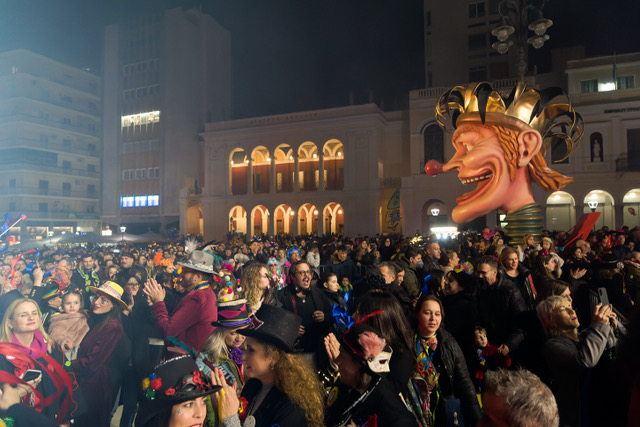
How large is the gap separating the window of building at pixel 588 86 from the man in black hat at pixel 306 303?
34606 millimetres

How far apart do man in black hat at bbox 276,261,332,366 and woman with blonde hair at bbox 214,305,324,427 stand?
194 cm

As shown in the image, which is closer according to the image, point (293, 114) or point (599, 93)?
point (599, 93)

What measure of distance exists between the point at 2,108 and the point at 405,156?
40.4m

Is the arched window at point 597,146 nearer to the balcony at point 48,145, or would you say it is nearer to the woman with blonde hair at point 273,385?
the woman with blonde hair at point 273,385

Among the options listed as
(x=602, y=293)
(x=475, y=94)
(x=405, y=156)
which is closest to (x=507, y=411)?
(x=602, y=293)

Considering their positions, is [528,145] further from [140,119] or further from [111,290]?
[140,119]

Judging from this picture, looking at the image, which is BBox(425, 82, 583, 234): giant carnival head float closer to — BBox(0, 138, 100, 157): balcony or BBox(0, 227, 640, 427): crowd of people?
BBox(0, 227, 640, 427): crowd of people

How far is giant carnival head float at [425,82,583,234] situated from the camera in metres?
11.5

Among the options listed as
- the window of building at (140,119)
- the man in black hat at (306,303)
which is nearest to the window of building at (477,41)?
the window of building at (140,119)

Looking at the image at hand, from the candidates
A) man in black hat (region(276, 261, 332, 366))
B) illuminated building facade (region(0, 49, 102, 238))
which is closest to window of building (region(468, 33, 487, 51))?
man in black hat (region(276, 261, 332, 366))

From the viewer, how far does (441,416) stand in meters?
3.12

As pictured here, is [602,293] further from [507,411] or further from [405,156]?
[405,156]

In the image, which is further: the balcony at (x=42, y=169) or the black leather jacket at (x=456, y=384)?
the balcony at (x=42, y=169)

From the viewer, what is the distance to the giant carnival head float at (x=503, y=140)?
11.5m
